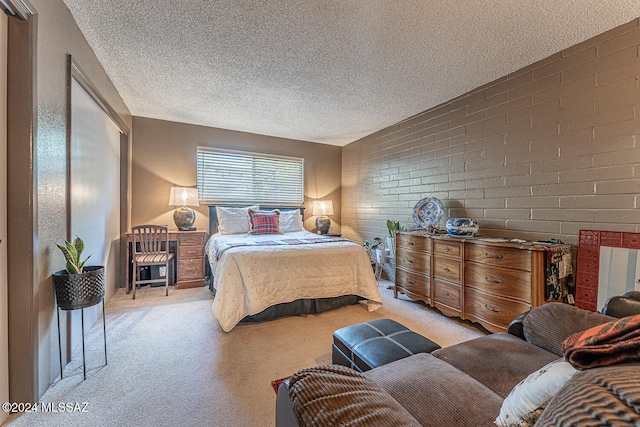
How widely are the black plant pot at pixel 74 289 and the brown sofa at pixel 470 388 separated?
161cm

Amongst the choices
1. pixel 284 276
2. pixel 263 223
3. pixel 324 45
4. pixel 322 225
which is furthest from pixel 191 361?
pixel 322 225

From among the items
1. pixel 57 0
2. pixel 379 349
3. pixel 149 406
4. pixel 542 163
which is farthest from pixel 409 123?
pixel 149 406

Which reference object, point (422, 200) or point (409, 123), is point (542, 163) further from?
point (409, 123)

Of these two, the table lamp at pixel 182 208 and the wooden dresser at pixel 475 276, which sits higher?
the table lamp at pixel 182 208

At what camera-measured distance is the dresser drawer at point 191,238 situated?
11.9ft

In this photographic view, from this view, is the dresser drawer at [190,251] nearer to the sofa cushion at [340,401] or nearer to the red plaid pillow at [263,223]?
the red plaid pillow at [263,223]

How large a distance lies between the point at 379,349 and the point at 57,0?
9.69 feet

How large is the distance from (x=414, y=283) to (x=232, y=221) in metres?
2.74

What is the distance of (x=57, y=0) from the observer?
1698mm

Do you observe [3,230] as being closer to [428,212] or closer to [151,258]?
[151,258]

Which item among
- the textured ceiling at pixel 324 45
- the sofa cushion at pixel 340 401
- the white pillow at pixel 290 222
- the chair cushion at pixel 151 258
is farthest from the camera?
the white pillow at pixel 290 222

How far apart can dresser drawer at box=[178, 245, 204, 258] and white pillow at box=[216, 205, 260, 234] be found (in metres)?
0.43

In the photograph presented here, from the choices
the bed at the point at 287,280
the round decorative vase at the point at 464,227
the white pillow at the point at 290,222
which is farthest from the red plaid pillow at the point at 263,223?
the round decorative vase at the point at 464,227

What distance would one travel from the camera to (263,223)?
401 cm
